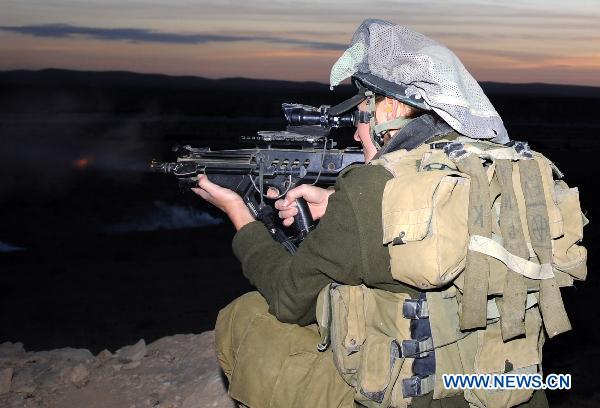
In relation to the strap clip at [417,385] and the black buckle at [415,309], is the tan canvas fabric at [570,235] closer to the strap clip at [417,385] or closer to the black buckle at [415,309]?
the black buckle at [415,309]

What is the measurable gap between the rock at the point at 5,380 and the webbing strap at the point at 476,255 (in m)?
3.52

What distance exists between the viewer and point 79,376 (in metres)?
4.94

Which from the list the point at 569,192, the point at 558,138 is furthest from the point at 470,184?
the point at 558,138

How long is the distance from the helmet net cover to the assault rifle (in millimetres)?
976

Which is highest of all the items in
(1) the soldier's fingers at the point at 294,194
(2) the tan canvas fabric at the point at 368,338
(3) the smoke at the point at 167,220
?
(1) the soldier's fingers at the point at 294,194

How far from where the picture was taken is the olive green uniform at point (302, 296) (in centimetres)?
249

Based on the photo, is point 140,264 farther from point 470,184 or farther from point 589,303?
point 470,184

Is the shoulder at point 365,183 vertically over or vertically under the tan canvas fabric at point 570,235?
over

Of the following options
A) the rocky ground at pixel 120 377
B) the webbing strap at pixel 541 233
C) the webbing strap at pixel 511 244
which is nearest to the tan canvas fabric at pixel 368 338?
the webbing strap at pixel 511 244

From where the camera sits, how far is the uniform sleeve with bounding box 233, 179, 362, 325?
2.50 meters

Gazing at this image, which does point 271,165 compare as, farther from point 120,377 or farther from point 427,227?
point 120,377

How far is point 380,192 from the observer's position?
248 centimetres

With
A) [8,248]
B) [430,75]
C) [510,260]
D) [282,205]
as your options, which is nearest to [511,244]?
[510,260]

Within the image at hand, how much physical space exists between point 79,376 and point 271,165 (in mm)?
2161
